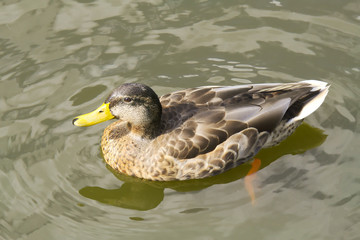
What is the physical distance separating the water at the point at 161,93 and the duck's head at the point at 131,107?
29.7 inches

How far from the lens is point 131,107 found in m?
6.88

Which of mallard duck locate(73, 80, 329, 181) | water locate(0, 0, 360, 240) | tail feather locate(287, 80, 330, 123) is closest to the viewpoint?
water locate(0, 0, 360, 240)

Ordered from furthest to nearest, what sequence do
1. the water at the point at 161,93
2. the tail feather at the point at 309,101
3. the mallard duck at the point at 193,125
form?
the tail feather at the point at 309,101 → the mallard duck at the point at 193,125 → the water at the point at 161,93

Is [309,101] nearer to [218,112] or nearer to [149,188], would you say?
[218,112]

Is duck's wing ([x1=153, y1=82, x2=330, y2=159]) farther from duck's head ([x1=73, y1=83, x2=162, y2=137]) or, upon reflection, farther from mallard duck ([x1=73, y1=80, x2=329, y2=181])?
Answer: duck's head ([x1=73, y1=83, x2=162, y2=137])

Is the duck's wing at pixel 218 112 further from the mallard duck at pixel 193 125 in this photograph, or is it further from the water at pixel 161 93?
the water at pixel 161 93

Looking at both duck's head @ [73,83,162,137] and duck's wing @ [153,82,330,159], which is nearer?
duck's head @ [73,83,162,137]

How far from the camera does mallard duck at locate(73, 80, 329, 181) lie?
6891 millimetres

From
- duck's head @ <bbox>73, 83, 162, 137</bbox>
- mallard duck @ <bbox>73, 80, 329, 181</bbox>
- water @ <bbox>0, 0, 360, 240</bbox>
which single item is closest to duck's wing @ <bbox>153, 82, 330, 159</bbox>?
mallard duck @ <bbox>73, 80, 329, 181</bbox>

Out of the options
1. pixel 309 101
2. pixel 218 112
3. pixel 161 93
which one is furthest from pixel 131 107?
pixel 309 101

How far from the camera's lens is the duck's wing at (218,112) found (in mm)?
6906

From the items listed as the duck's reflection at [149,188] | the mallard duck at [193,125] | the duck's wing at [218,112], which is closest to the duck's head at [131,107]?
the mallard duck at [193,125]

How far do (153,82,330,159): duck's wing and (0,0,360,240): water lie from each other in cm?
55

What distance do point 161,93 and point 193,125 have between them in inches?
62.6
